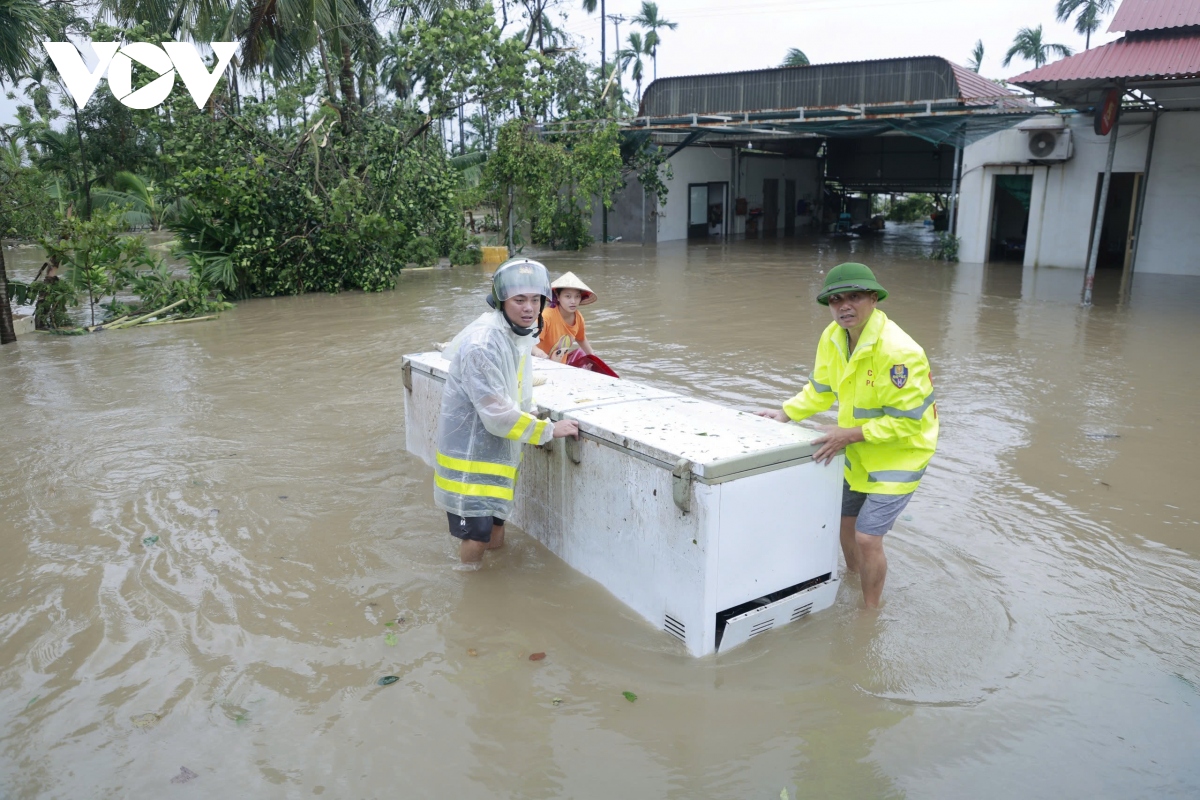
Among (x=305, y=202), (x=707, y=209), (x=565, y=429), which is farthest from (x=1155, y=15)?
(x=707, y=209)

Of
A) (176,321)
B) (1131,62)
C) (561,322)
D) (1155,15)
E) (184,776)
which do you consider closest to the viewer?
(184,776)

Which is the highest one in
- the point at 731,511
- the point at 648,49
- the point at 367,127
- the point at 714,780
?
the point at 648,49

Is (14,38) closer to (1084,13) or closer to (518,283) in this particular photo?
(518,283)

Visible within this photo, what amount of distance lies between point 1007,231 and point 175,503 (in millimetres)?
21064

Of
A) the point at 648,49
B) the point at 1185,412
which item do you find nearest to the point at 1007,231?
the point at 1185,412

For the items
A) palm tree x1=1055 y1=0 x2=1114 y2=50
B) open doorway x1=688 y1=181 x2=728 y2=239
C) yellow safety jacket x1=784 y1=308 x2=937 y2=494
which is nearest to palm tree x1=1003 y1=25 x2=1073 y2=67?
palm tree x1=1055 y1=0 x2=1114 y2=50

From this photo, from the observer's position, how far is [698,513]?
3.20m

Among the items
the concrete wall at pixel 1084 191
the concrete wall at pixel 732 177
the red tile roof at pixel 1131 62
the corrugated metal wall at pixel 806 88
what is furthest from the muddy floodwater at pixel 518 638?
the concrete wall at pixel 732 177

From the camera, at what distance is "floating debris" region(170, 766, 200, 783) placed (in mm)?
2805

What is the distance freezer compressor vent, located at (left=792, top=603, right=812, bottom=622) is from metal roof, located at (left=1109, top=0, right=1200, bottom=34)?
1152cm

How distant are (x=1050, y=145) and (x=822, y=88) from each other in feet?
19.7

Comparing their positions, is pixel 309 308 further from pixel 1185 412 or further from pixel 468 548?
pixel 1185 412

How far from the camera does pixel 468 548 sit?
13.6ft

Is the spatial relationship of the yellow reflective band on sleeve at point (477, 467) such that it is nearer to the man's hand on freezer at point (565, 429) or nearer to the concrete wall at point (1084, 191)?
the man's hand on freezer at point (565, 429)
